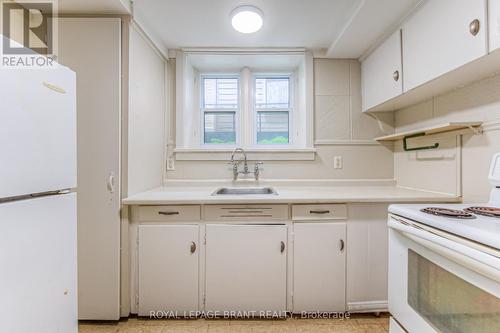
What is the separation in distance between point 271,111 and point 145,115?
119 cm

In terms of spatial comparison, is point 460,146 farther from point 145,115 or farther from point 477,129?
point 145,115

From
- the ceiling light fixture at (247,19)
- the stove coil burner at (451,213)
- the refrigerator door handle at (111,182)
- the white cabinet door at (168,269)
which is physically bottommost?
the white cabinet door at (168,269)

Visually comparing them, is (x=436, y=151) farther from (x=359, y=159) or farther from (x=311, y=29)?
(x=311, y=29)

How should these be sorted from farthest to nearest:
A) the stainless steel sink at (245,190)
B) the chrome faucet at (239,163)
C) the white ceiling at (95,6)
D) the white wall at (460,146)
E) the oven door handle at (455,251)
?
the chrome faucet at (239,163) → the stainless steel sink at (245,190) → the white ceiling at (95,6) → the white wall at (460,146) → the oven door handle at (455,251)

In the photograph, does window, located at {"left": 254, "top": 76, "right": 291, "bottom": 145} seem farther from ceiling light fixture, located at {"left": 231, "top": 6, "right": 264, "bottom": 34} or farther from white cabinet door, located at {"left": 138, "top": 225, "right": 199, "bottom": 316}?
white cabinet door, located at {"left": 138, "top": 225, "right": 199, "bottom": 316}

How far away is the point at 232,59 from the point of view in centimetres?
231

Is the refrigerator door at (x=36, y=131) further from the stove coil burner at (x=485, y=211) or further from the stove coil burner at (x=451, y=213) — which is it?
the stove coil burner at (x=485, y=211)

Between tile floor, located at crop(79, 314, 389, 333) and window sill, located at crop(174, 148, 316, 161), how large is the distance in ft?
4.20

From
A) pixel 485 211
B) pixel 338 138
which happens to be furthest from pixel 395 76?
pixel 485 211

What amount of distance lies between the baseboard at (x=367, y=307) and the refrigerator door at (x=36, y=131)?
1.83 meters

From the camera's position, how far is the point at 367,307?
1.67 meters

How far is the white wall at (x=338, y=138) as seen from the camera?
2.28 meters

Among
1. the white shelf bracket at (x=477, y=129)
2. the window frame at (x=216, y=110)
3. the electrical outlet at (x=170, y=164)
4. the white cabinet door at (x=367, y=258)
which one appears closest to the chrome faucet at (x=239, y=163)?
the window frame at (x=216, y=110)

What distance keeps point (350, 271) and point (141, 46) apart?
221 cm
